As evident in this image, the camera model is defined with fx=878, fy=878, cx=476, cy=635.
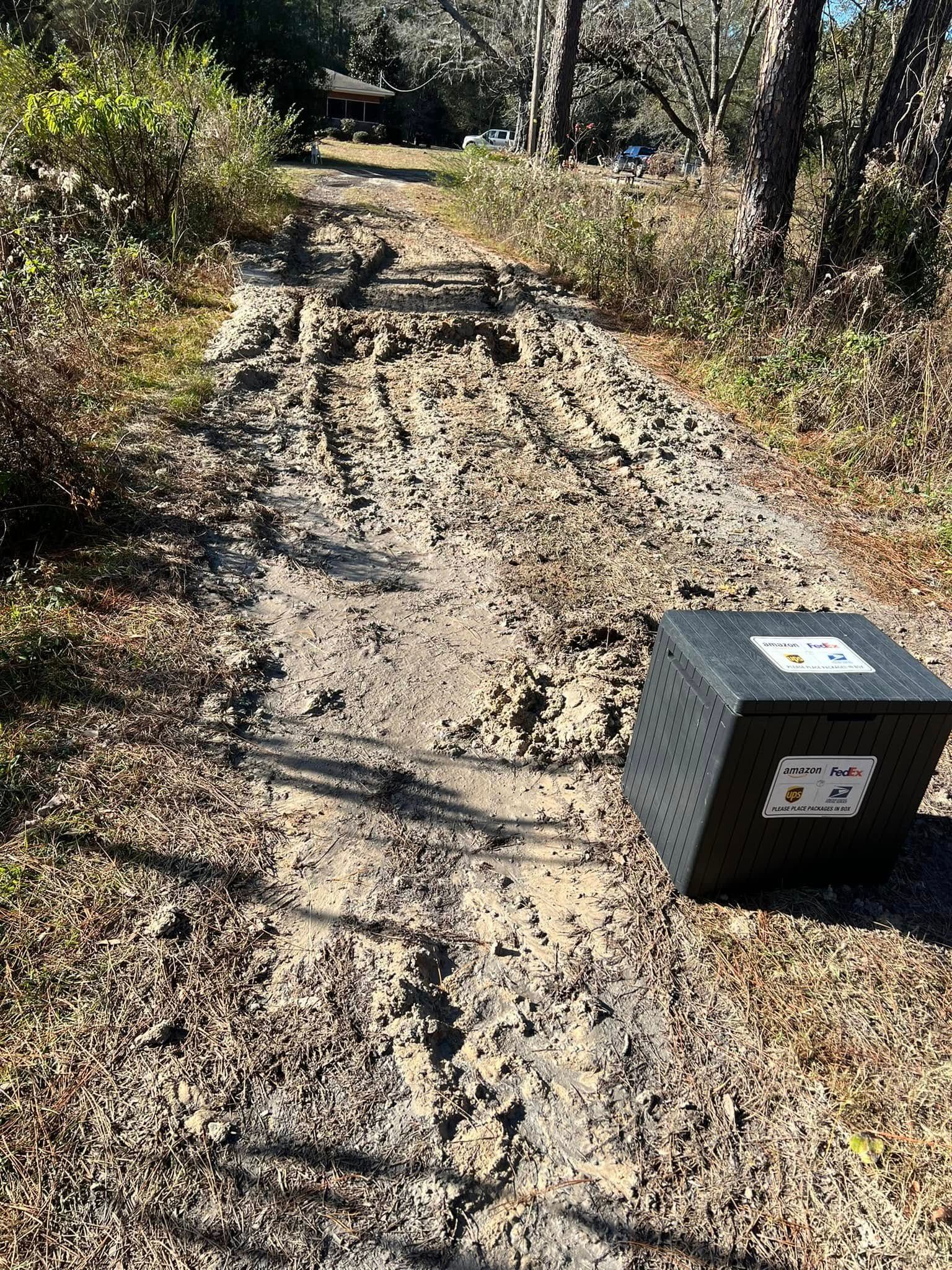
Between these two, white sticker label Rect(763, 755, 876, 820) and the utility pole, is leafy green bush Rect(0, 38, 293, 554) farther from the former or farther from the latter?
the utility pole

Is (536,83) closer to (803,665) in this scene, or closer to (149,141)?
(149,141)

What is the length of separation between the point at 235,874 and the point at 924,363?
18.5ft

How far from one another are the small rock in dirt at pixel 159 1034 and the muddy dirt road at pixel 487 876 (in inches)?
6.2

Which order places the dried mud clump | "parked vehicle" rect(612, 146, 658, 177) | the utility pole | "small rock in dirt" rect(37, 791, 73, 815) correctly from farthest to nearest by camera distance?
1. the utility pole
2. "parked vehicle" rect(612, 146, 658, 177)
3. the dried mud clump
4. "small rock in dirt" rect(37, 791, 73, 815)

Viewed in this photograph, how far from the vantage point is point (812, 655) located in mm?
2730

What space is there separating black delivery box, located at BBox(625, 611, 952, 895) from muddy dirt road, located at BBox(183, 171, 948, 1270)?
0.31 m

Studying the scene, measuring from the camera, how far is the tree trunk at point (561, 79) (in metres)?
13.2

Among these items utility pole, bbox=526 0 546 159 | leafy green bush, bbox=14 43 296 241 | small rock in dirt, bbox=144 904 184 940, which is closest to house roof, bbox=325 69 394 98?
utility pole, bbox=526 0 546 159

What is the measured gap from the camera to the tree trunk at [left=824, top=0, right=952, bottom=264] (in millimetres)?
6895

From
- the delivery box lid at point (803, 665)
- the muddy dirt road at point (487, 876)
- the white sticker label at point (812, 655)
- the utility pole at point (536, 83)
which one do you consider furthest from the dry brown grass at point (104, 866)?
the utility pole at point (536, 83)

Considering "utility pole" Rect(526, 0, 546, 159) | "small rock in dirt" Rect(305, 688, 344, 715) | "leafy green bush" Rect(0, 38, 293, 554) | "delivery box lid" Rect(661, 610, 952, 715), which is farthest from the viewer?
"utility pole" Rect(526, 0, 546, 159)

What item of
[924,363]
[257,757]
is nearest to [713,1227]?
[257,757]

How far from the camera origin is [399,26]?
120 feet

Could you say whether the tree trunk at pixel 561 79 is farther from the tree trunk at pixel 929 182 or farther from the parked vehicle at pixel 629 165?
the tree trunk at pixel 929 182
